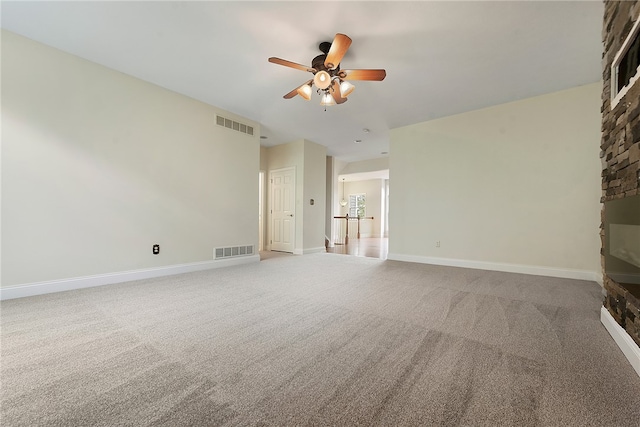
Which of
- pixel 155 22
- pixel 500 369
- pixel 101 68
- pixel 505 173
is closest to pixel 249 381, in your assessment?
pixel 500 369

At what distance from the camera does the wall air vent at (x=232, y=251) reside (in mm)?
4292

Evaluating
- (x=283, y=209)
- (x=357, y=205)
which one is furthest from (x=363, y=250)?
(x=357, y=205)

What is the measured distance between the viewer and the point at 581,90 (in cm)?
348

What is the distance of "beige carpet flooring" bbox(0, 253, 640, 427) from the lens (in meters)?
1.09

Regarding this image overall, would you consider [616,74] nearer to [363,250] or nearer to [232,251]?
[232,251]

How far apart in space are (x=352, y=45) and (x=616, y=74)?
215 centimetres

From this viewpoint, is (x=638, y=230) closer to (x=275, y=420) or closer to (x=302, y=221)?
(x=275, y=420)

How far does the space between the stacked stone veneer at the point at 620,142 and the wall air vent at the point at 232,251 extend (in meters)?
4.62

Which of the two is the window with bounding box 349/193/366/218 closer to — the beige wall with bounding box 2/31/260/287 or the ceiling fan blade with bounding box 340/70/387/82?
the beige wall with bounding box 2/31/260/287

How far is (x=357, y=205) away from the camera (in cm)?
1202

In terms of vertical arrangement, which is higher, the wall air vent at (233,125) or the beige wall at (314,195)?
the wall air vent at (233,125)

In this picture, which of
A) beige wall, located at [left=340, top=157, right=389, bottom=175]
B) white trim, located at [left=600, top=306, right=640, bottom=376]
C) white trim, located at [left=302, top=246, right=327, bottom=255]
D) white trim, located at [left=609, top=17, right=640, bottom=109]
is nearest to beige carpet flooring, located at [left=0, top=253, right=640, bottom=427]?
white trim, located at [left=600, top=306, right=640, bottom=376]

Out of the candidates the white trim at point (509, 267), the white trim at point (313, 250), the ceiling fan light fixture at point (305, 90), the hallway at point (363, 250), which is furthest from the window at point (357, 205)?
the ceiling fan light fixture at point (305, 90)

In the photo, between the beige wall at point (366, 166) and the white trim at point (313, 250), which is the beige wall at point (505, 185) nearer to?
the white trim at point (313, 250)
